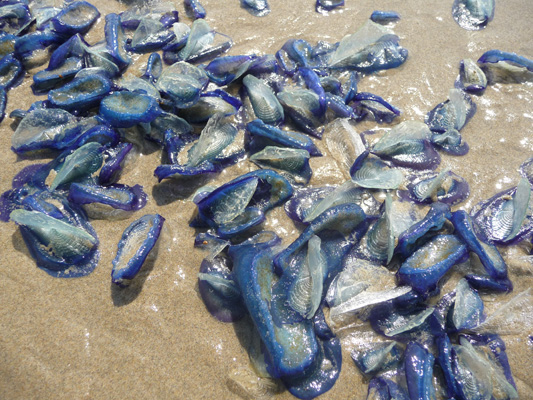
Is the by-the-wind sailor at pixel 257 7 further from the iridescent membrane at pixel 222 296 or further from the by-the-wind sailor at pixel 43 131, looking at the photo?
the iridescent membrane at pixel 222 296

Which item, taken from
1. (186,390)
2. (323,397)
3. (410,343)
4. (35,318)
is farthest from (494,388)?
(35,318)

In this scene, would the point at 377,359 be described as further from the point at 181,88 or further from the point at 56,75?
the point at 56,75

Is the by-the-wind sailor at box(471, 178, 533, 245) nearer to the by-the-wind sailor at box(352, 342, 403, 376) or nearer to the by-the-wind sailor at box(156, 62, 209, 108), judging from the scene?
the by-the-wind sailor at box(352, 342, 403, 376)

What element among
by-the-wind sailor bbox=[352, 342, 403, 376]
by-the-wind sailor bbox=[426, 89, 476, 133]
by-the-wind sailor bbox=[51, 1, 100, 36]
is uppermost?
by-the-wind sailor bbox=[51, 1, 100, 36]

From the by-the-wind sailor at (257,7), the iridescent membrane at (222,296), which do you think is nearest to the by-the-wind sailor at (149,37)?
the by-the-wind sailor at (257,7)

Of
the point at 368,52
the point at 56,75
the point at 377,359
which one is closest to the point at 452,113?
the point at 368,52

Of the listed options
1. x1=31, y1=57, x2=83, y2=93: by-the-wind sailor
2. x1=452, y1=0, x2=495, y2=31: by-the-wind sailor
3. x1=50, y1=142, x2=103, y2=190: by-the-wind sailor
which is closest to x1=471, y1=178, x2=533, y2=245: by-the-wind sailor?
x1=452, y1=0, x2=495, y2=31: by-the-wind sailor
